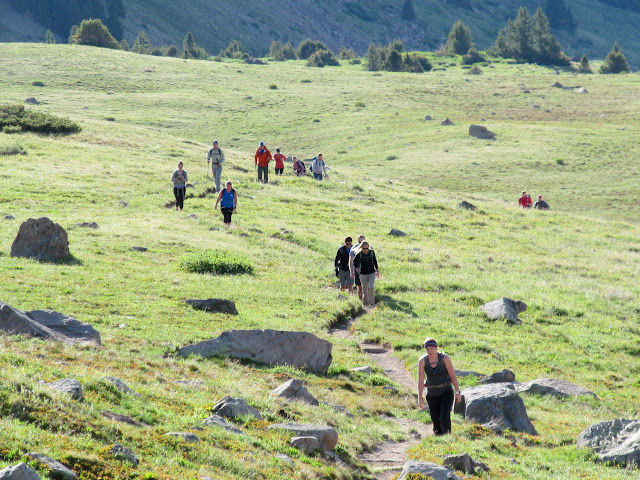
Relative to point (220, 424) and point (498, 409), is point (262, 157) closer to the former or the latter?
point (498, 409)

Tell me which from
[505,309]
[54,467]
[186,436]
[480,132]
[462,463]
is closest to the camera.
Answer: [54,467]

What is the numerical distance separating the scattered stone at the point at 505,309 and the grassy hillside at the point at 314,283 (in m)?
0.50

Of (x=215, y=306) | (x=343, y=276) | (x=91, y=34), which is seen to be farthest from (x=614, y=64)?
(x=215, y=306)

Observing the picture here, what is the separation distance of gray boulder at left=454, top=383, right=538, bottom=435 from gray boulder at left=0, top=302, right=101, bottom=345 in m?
7.97

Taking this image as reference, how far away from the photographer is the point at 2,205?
31109 millimetres

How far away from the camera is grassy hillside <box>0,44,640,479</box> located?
10211 millimetres

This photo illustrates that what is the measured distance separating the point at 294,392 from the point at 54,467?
6088mm

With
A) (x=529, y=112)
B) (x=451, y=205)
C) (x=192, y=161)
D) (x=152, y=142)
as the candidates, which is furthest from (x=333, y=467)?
(x=529, y=112)

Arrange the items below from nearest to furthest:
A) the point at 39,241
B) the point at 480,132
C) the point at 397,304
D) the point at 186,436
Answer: the point at 186,436
the point at 39,241
the point at 397,304
the point at 480,132

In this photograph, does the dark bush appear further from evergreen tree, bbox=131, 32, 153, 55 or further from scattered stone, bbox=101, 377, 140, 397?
evergreen tree, bbox=131, 32, 153, 55

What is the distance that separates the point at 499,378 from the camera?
16609mm

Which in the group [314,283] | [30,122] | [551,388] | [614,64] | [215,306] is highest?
[614,64]

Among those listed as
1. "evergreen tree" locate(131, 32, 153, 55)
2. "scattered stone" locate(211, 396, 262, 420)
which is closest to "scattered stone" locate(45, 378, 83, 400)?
"scattered stone" locate(211, 396, 262, 420)

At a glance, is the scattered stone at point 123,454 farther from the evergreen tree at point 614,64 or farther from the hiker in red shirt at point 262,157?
the evergreen tree at point 614,64
